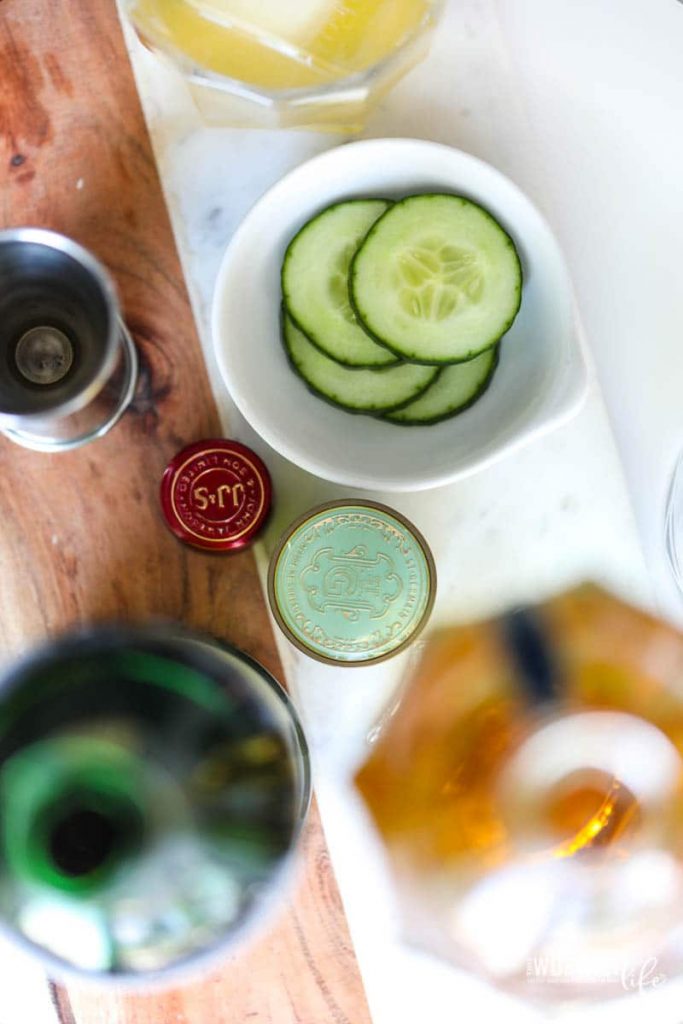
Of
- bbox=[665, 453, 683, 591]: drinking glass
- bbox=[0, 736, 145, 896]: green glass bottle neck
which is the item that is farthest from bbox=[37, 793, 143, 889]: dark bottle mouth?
bbox=[665, 453, 683, 591]: drinking glass

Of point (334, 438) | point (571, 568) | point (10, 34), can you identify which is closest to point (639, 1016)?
point (571, 568)

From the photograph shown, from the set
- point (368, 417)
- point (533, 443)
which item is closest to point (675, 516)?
point (533, 443)

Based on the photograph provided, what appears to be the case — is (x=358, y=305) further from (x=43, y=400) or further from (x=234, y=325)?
(x=43, y=400)

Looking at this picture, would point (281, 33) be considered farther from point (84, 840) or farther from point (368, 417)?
point (84, 840)

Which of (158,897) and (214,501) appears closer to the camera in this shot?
(158,897)

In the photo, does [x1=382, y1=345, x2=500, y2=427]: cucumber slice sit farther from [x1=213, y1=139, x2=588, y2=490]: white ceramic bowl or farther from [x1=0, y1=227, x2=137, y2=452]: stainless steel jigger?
[x1=0, y1=227, x2=137, y2=452]: stainless steel jigger
